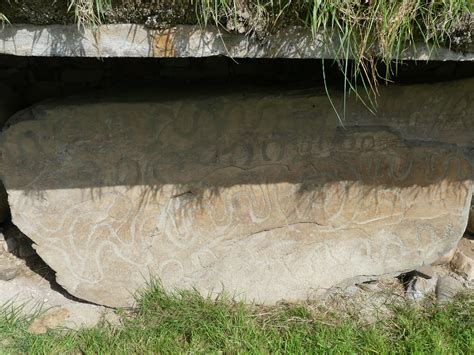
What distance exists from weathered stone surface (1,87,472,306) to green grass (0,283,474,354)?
14 centimetres

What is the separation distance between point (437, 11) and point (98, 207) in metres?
1.62

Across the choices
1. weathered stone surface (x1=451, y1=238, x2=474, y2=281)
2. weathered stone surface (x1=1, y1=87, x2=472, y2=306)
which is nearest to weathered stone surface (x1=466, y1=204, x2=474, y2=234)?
weathered stone surface (x1=451, y1=238, x2=474, y2=281)

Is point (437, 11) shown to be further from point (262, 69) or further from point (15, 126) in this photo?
point (15, 126)

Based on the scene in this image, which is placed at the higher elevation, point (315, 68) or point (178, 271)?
point (315, 68)

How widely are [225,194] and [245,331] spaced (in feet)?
2.06

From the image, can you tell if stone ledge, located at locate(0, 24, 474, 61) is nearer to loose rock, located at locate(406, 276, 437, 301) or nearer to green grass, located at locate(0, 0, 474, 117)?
green grass, located at locate(0, 0, 474, 117)

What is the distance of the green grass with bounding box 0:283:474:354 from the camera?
2.13m

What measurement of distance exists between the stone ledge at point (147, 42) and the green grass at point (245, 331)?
125 cm

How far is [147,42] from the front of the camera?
59.8 inches

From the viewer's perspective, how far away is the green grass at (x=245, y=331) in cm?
213

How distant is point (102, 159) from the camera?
2225 millimetres

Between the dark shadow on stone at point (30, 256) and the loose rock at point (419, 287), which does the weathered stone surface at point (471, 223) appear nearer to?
the loose rock at point (419, 287)

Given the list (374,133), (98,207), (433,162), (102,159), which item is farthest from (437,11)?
(98,207)

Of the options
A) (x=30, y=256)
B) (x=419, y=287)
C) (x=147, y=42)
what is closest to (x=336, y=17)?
(x=147, y=42)
